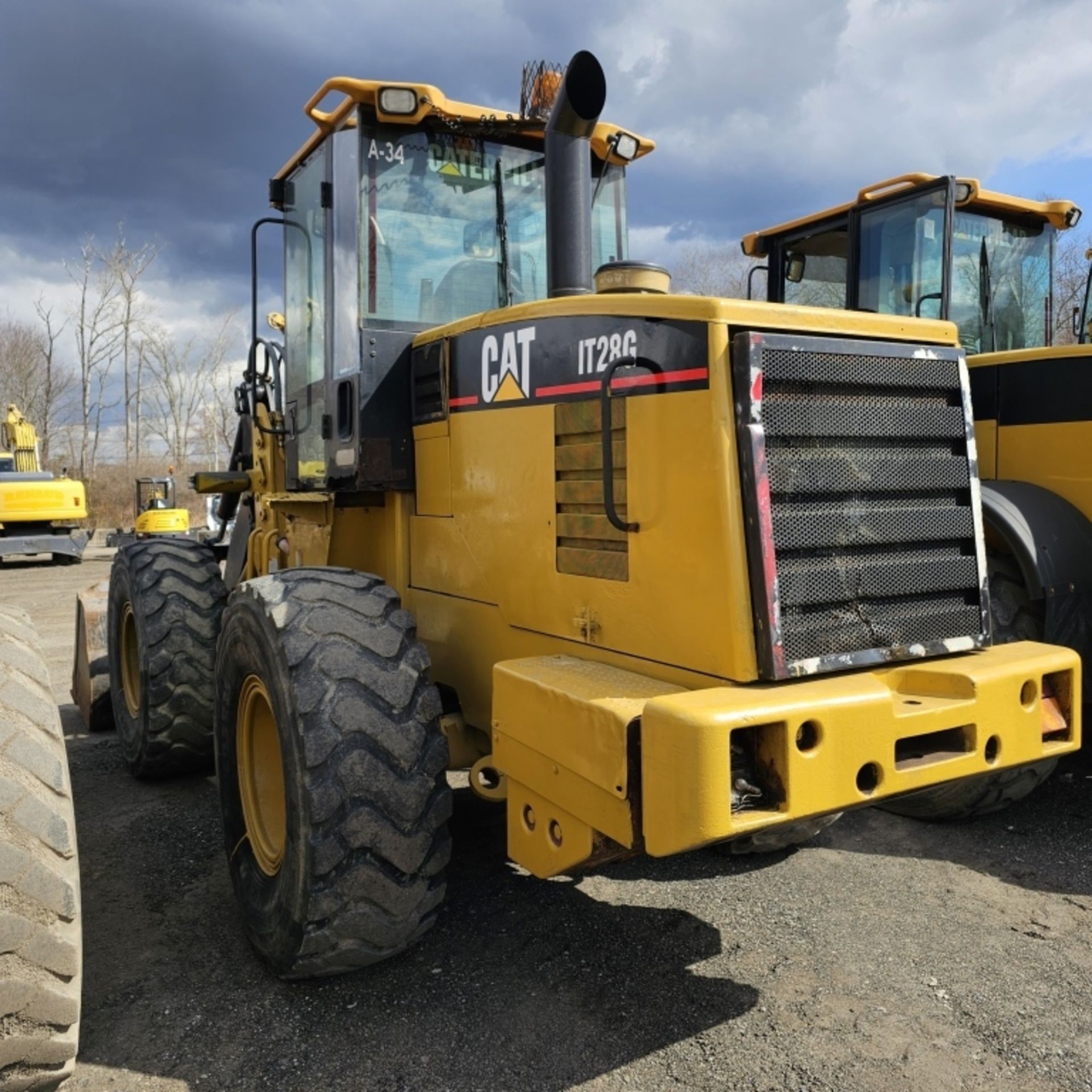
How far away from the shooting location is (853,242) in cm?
553

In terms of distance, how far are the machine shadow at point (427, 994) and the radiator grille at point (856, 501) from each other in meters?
1.21

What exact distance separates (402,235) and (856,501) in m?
2.04

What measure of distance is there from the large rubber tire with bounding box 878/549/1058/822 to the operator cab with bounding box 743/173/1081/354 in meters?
1.52

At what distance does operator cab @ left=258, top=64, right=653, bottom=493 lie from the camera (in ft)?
12.0

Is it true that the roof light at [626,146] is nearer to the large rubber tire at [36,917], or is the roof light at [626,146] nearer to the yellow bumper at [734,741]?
the yellow bumper at [734,741]

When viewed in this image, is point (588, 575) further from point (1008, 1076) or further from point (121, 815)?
point (121, 815)

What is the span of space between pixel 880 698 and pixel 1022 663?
1.91 ft

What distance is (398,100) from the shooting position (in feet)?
11.9

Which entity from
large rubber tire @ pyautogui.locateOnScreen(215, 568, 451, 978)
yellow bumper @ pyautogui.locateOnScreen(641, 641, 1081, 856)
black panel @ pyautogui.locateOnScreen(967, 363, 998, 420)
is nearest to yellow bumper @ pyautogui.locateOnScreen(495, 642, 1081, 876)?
yellow bumper @ pyautogui.locateOnScreen(641, 641, 1081, 856)

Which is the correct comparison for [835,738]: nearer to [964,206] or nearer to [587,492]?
[587,492]

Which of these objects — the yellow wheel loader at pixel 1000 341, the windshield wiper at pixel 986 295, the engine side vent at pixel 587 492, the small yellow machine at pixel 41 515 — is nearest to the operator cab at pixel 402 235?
the engine side vent at pixel 587 492

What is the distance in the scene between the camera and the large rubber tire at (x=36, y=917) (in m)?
2.29

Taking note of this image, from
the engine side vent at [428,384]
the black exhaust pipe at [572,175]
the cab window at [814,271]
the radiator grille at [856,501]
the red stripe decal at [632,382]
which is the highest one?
the cab window at [814,271]

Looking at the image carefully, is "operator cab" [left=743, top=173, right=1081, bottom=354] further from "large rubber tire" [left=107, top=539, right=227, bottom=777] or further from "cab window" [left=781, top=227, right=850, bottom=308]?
"large rubber tire" [left=107, top=539, right=227, bottom=777]
